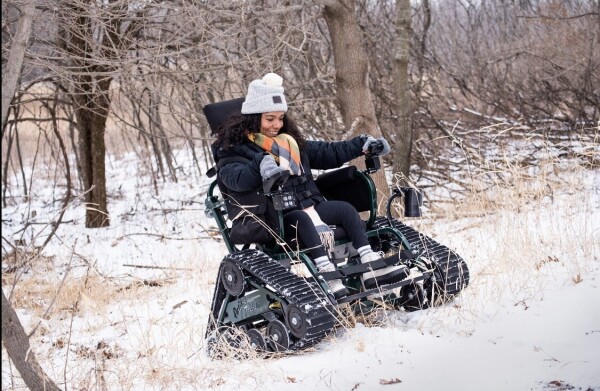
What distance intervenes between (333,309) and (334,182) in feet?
3.33

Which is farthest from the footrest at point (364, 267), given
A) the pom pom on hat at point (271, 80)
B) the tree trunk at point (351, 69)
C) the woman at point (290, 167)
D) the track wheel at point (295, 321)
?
the tree trunk at point (351, 69)

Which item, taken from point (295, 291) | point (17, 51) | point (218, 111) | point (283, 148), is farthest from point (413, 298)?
→ point (17, 51)

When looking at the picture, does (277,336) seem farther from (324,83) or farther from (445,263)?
(324,83)

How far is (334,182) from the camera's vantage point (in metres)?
4.79

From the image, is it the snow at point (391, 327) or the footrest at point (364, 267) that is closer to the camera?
the snow at point (391, 327)

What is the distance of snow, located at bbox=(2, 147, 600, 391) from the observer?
3.60 meters

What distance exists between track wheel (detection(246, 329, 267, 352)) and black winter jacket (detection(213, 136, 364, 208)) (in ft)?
2.51

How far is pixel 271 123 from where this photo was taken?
459 centimetres

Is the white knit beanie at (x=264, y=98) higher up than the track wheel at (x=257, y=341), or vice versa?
the white knit beanie at (x=264, y=98)

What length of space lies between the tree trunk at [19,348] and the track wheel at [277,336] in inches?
47.8

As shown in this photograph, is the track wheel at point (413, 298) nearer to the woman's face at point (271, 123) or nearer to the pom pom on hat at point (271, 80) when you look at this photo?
the woman's face at point (271, 123)

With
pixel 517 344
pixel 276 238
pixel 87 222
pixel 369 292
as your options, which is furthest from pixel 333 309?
pixel 87 222

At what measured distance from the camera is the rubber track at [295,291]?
3.92 meters

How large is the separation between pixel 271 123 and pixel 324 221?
0.65 meters
